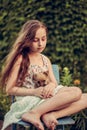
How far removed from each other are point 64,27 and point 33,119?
2.77m

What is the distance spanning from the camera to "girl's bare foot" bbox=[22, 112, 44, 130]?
437 cm

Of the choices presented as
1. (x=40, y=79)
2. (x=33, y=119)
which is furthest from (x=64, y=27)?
(x=33, y=119)

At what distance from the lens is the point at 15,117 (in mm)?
4551

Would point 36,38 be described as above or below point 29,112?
above

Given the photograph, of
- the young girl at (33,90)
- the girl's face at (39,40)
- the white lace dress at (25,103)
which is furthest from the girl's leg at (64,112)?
the girl's face at (39,40)

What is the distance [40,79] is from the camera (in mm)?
4742

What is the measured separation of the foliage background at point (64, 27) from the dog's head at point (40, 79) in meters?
2.21

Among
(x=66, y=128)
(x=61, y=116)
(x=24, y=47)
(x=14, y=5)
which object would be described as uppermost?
(x=24, y=47)

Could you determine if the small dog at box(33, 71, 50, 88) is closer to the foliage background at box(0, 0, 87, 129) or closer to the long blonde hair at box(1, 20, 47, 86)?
the long blonde hair at box(1, 20, 47, 86)

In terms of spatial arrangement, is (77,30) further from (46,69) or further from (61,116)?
(61,116)

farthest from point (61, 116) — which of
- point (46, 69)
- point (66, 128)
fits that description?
point (66, 128)

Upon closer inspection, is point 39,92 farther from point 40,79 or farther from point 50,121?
point 50,121

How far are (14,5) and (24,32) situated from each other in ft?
7.98

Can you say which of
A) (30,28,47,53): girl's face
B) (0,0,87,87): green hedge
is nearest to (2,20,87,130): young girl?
(30,28,47,53): girl's face
